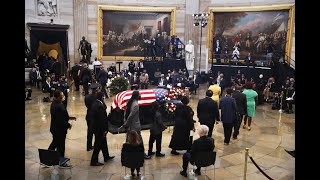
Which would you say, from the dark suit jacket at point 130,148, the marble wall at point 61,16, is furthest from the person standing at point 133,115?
the marble wall at point 61,16

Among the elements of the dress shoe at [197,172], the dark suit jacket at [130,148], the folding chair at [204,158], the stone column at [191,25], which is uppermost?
the stone column at [191,25]

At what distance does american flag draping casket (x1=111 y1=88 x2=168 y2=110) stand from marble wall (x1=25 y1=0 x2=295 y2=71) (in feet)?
37.0

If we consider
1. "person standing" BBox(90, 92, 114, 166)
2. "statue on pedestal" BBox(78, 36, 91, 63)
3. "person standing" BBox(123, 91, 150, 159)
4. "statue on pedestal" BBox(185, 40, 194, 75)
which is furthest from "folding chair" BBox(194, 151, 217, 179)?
"statue on pedestal" BBox(78, 36, 91, 63)

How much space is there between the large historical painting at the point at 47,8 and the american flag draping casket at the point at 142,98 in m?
13.0

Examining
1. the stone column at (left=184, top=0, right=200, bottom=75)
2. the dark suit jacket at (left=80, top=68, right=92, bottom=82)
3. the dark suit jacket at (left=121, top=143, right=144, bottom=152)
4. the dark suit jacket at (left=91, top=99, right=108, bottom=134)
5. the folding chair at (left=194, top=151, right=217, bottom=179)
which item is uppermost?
the stone column at (left=184, top=0, right=200, bottom=75)

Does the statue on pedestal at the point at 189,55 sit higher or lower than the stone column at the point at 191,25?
lower

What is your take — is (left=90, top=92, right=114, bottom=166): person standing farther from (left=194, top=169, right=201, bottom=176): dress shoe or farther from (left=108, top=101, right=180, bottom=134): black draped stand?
(left=108, top=101, right=180, bottom=134): black draped stand

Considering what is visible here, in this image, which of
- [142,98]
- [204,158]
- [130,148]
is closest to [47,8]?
[142,98]

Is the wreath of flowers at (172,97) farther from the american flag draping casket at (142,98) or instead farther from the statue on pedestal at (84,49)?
the statue on pedestal at (84,49)

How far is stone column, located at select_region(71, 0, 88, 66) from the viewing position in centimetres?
2145

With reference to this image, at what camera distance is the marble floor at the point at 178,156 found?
700 centimetres
